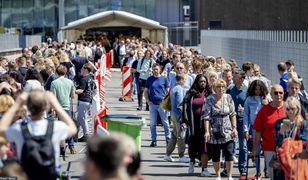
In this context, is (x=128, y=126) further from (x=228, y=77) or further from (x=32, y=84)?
(x=228, y=77)

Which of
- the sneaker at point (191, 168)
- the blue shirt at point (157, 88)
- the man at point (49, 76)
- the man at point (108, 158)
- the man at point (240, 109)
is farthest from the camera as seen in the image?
the blue shirt at point (157, 88)

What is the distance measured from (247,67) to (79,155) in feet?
11.4

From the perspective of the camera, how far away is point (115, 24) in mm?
62031

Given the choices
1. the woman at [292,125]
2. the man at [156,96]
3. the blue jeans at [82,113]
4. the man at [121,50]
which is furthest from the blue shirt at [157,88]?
the man at [121,50]

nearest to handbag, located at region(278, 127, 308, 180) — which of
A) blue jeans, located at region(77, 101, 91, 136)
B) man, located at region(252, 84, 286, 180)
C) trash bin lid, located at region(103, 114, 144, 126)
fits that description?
man, located at region(252, 84, 286, 180)

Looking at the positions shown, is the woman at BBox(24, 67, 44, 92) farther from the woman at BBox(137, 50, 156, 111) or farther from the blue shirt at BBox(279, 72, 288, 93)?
the woman at BBox(137, 50, 156, 111)

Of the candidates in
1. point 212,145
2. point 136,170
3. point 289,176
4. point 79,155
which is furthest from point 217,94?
point 136,170

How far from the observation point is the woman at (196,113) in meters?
15.9

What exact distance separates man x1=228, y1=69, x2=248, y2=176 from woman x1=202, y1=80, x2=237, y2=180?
1.19m

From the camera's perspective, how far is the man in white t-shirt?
Result: 337 inches

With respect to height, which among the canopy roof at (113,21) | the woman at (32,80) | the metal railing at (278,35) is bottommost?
the woman at (32,80)

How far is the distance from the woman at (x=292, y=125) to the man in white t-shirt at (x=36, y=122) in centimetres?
351

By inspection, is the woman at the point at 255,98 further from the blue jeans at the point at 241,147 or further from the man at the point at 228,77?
the man at the point at 228,77

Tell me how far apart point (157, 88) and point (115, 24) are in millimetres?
42031
